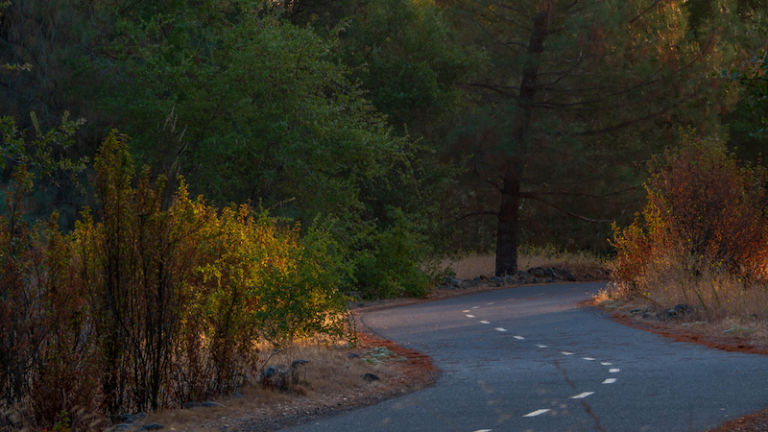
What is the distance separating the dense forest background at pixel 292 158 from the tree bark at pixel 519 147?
0.09 metres

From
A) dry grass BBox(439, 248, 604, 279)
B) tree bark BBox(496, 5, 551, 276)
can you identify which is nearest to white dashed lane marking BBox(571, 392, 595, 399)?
tree bark BBox(496, 5, 551, 276)

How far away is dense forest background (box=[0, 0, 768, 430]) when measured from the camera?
27.9 feet

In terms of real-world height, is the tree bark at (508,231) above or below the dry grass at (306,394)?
above

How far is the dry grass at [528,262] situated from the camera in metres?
32.8

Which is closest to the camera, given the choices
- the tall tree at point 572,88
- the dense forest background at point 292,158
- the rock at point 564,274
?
the dense forest background at point 292,158

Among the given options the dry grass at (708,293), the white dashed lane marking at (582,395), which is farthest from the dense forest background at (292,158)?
the white dashed lane marking at (582,395)

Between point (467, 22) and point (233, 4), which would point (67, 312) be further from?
point (467, 22)

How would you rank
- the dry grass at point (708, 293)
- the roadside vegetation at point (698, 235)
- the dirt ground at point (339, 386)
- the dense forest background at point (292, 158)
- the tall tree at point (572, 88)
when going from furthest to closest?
the tall tree at point (572, 88), the roadside vegetation at point (698, 235), the dry grass at point (708, 293), the dense forest background at point (292, 158), the dirt ground at point (339, 386)

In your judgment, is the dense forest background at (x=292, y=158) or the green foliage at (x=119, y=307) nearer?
the green foliage at (x=119, y=307)

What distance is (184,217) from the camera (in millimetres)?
9055

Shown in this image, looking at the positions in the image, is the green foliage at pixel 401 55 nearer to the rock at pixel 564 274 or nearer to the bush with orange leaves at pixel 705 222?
the rock at pixel 564 274

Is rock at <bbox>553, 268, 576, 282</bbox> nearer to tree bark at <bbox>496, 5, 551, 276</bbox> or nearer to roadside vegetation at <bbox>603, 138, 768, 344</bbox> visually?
tree bark at <bbox>496, 5, 551, 276</bbox>

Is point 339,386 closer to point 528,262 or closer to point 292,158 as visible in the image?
point 292,158

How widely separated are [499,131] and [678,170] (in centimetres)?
1227
